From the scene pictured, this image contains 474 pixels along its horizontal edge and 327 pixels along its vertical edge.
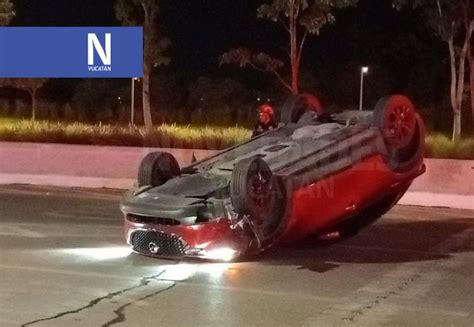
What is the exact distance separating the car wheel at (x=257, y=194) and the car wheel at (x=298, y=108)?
231 centimetres

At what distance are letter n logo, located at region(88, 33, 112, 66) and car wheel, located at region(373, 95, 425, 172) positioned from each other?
15263 millimetres

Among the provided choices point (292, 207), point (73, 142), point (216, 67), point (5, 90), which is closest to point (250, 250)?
point (292, 207)

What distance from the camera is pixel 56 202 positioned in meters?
15.3

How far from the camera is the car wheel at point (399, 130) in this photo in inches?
436

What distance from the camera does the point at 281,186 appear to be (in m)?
10.1

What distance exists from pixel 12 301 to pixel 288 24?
17560mm

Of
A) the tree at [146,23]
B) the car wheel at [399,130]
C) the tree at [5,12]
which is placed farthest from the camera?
the tree at [5,12]

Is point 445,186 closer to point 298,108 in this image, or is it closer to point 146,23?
point 298,108

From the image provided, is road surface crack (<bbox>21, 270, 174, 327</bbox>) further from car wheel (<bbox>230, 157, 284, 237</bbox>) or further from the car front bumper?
car wheel (<bbox>230, 157, 284, 237</bbox>)

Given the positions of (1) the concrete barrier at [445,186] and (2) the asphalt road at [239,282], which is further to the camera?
(1) the concrete barrier at [445,186]

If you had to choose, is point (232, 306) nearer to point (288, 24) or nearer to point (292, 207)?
point (292, 207)

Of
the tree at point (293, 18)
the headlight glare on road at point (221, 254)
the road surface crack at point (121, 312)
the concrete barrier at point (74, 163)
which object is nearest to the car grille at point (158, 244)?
the headlight glare on road at point (221, 254)

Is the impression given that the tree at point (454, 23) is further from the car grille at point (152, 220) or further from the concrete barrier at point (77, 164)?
the car grille at point (152, 220)

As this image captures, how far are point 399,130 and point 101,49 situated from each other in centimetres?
1657
